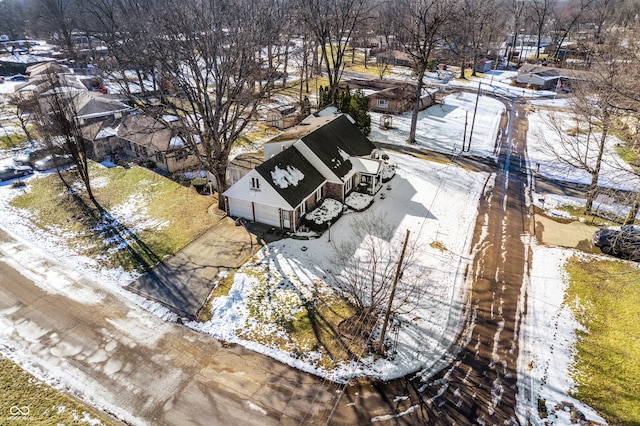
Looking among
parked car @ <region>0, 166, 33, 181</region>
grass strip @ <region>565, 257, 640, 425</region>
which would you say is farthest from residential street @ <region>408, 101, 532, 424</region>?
parked car @ <region>0, 166, 33, 181</region>

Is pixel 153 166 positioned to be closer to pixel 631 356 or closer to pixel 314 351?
pixel 314 351

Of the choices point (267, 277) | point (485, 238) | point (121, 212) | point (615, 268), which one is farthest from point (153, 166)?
point (615, 268)

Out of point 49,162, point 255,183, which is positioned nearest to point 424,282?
point 255,183

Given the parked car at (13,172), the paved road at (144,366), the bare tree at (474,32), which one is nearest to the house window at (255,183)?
the paved road at (144,366)

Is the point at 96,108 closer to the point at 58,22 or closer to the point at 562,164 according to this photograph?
the point at 58,22

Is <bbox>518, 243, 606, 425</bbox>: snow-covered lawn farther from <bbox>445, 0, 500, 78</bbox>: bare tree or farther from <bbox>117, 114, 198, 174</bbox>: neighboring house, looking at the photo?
<bbox>445, 0, 500, 78</bbox>: bare tree
